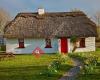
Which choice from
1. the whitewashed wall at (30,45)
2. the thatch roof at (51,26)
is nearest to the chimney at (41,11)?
the thatch roof at (51,26)

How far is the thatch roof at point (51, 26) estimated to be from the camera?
49.0 meters

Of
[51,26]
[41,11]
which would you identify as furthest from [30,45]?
[41,11]

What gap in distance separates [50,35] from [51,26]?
176 centimetres

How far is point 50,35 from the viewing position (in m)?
49.0

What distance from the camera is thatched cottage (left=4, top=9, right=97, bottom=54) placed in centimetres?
4888

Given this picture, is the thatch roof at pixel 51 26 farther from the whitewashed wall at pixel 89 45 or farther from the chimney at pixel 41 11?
the whitewashed wall at pixel 89 45

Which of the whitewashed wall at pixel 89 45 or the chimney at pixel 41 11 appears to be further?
the chimney at pixel 41 11

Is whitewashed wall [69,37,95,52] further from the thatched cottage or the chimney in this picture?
the chimney

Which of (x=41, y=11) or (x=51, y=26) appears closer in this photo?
(x=51, y=26)

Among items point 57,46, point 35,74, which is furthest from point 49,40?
point 35,74

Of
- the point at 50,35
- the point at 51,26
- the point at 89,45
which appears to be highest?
the point at 51,26

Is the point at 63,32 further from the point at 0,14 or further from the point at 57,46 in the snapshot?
the point at 0,14

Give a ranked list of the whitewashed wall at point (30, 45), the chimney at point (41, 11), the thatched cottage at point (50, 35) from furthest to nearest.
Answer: the chimney at point (41, 11) < the whitewashed wall at point (30, 45) < the thatched cottage at point (50, 35)

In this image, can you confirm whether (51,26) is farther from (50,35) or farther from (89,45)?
(89,45)
